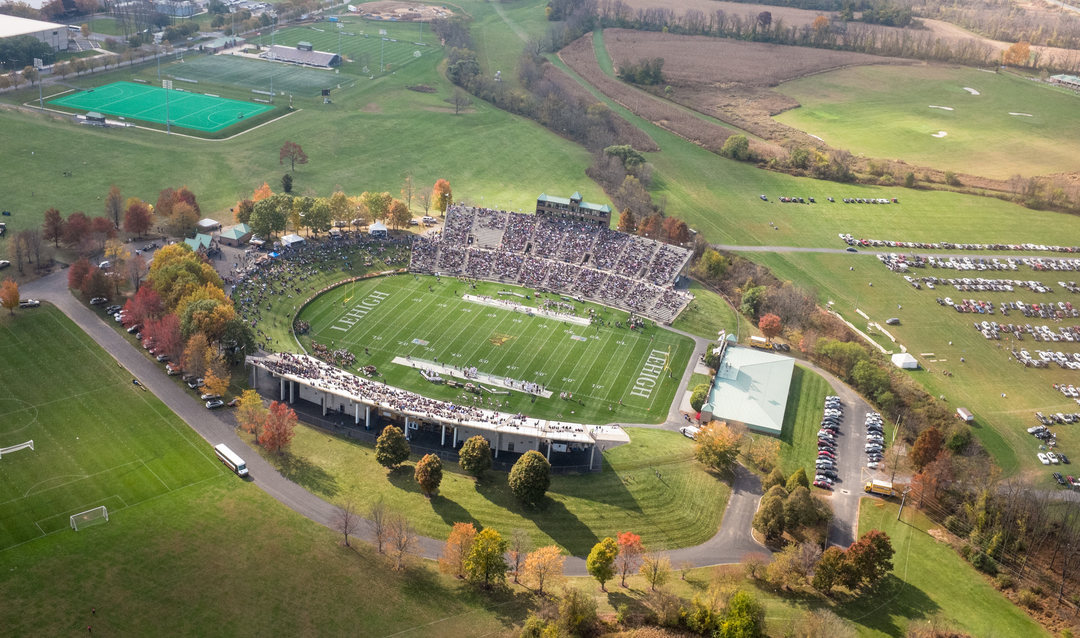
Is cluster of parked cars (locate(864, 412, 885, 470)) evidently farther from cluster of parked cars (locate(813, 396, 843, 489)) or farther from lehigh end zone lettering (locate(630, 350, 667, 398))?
lehigh end zone lettering (locate(630, 350, 667, 398))

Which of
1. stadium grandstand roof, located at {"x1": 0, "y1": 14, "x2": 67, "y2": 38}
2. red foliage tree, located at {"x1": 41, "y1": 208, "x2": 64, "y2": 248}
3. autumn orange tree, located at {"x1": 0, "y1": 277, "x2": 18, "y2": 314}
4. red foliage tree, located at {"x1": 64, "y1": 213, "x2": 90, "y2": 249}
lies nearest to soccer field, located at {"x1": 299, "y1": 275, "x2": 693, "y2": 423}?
autumn orange tree, located at {"x1": 0, "y1": 277, "x2": 18, "y2": 314}

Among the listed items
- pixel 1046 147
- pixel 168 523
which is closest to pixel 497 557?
pixel 168 523

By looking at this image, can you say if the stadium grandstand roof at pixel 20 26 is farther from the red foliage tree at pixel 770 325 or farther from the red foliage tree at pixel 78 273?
the red foliage tree at pixel 770 325

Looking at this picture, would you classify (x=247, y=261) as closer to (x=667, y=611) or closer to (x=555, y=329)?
(x=555, y=329)

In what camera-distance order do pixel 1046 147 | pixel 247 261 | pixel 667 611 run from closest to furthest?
pixel 667 611
pixel 247 261
pixel 1046 147

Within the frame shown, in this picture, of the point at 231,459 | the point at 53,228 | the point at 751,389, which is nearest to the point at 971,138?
the point at 751,389

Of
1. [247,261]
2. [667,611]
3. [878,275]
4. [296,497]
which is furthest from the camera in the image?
[878,275]

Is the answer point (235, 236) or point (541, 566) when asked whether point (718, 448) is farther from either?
point (235, 236)
